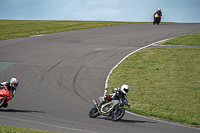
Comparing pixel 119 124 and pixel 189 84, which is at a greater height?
pixel 189 84

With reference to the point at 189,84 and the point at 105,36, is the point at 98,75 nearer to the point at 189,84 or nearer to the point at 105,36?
the point at 189,84

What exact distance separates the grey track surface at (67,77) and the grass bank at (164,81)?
1.27 meters

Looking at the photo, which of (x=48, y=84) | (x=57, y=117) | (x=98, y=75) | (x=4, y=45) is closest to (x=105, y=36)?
(x=4, y=45)

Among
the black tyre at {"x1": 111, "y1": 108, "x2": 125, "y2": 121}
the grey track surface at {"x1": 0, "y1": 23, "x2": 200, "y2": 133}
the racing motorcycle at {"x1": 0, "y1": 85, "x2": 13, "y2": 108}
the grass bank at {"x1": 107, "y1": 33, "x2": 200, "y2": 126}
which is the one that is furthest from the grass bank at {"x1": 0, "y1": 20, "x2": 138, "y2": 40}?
the black tyre at {"x1": 111, "y1": 108, "x2": 125, "y2": 121}

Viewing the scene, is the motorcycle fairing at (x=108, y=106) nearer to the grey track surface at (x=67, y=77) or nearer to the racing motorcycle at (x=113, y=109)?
the racing motorcycle at (x=113, y=109)

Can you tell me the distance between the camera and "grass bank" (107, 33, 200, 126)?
1455cm

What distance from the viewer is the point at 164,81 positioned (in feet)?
65.1

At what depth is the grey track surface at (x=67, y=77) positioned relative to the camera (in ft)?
36.9

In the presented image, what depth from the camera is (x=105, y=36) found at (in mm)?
35375

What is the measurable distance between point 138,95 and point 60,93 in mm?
4572

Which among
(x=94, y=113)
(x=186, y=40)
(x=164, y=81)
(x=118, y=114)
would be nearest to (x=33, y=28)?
(x=186, y=40)

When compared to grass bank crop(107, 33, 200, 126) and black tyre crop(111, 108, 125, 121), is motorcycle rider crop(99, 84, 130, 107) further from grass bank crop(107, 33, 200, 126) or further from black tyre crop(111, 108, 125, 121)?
grass bank crop(107, 33, 200, 126)

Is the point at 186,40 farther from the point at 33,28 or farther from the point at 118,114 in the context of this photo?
the point at 33,28

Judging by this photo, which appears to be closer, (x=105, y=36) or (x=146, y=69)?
(x=146, y=69)
